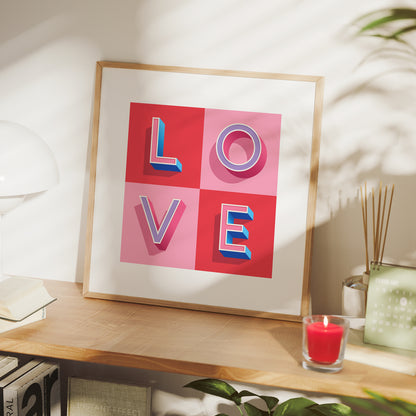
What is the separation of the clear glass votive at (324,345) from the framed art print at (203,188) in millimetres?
274

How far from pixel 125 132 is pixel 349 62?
654 millimetres

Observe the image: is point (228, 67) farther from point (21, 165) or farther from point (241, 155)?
point (21, 165)

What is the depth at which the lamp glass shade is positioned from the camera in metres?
1.29

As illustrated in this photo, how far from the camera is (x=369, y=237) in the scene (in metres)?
1.40

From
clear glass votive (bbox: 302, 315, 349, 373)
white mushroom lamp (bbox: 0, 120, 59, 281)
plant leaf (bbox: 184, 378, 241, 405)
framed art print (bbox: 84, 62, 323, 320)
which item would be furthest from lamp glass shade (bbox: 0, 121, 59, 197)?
clear glass votive (bbox: 302, 315, 349, 373)

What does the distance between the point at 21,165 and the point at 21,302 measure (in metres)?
0.35

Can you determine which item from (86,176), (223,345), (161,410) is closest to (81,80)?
(86,176)

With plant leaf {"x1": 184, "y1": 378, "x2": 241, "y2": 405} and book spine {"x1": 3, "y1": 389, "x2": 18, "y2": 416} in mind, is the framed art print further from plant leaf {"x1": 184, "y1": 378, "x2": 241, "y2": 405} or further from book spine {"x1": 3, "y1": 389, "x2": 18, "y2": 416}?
book spine {"x1": 3, "y1": 389, "x2": 18, "y2": 416}

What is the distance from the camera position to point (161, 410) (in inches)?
62.9

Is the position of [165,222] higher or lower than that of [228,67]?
lower

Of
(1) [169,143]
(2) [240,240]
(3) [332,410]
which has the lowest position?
(3) [332,410]

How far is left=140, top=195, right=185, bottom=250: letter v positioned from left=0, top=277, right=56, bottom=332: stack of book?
33 cm

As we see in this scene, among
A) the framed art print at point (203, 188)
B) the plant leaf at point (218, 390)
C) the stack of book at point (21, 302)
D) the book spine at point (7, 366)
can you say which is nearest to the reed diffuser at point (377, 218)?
the framed art print at point (203, 188)

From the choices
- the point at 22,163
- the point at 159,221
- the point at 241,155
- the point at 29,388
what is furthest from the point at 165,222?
the point at 29,388
